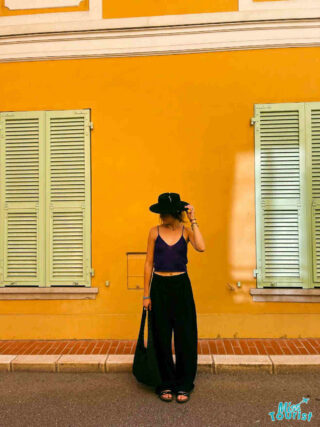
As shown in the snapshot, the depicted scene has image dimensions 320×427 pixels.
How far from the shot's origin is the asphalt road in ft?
9.91

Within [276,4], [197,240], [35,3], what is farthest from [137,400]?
[35,3]

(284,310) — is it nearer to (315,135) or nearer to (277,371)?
(277,371)

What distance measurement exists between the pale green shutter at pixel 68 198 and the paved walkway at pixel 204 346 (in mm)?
797

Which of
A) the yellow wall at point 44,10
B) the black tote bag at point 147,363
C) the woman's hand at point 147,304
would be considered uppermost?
the yellow wall at point 44,10

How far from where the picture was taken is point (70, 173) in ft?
16.5

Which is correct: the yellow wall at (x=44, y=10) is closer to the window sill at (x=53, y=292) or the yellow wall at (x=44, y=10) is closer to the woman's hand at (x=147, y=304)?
the window sill at (x=53, y=292)

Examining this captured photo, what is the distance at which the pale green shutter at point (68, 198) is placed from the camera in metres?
4.98

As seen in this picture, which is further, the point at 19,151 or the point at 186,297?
the point at 19,151

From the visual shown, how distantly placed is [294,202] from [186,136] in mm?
1676

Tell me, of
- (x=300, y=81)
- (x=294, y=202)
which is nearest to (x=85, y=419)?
(x=294, y=202)

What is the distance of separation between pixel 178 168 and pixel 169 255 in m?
1.89

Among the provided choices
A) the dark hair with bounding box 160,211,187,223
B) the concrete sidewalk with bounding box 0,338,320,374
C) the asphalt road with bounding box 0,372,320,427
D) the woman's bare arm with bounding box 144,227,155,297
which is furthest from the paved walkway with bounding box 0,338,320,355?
the dark hair with bounding box 160,211,187,223

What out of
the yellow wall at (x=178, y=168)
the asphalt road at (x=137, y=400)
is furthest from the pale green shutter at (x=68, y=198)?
the asphalt road at (x=137, y=400)

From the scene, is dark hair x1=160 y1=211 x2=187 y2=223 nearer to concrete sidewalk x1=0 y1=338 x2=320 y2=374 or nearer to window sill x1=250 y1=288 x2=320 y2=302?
concrete sidewalk x1=0 y1=338 x2=320 y2=374
